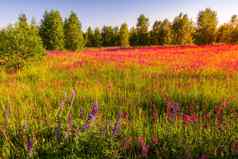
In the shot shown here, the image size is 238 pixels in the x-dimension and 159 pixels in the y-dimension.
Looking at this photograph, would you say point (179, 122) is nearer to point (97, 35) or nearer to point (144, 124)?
point (144, 124)

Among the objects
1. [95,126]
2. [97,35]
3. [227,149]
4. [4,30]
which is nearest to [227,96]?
[227,149]

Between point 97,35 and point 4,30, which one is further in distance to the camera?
point 97,35

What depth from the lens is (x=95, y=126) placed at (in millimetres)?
2684

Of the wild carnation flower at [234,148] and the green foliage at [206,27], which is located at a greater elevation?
the green foliage at [206,27]

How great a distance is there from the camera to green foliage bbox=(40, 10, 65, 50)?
28.4m

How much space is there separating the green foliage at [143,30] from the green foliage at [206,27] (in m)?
16.9

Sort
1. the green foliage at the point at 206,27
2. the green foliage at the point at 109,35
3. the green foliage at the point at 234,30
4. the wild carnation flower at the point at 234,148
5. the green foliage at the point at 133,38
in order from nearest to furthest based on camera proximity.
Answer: the wild carnation flower at the point at 234,148 < the green foliage at the point at 234,30 < the green foliage at the point at 206,27 < the green foliage at the point at 133,38 < the green foliage at the point at 109,35

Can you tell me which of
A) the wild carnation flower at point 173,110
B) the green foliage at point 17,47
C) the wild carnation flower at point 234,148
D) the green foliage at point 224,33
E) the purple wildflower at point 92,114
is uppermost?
the green foliage at point 224,33

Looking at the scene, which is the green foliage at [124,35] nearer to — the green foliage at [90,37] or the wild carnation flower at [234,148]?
the green foliage at [90,37]

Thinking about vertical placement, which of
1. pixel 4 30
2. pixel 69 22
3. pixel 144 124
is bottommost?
pixel 144 124

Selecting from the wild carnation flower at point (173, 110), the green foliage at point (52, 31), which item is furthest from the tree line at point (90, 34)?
the wild carnation flower at point (173, 110)

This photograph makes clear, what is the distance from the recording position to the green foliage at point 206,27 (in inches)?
1437

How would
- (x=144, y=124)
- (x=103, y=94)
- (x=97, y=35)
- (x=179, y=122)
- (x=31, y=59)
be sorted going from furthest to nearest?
1. (x=97, y=35)
2. (x=31, y=59)
3. (x=103, y=94)
4. (x=144, y=124)
5. (x=179, y=122)

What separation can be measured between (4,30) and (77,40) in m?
20.6
